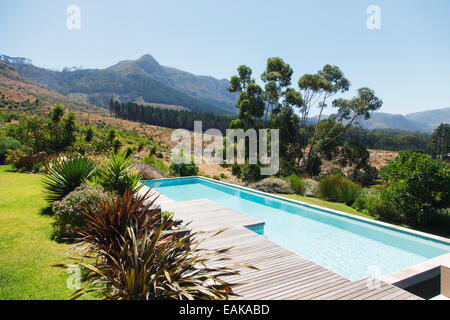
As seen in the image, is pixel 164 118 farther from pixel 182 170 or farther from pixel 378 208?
pixel 378 208

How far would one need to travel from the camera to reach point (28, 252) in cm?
325

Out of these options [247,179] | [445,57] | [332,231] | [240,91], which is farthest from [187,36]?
[332,231]

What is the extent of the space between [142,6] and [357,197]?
33.7 ft

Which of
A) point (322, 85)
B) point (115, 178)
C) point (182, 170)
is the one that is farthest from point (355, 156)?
point (115, 178)

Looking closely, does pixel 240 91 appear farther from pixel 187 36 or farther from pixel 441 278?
pixel 441 278

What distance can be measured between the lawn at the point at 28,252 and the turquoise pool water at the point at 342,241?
1963 millimetres

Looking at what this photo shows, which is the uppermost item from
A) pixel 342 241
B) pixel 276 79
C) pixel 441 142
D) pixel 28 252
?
pixel 276 79

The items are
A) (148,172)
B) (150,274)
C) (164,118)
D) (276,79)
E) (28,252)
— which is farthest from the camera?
(164,118)

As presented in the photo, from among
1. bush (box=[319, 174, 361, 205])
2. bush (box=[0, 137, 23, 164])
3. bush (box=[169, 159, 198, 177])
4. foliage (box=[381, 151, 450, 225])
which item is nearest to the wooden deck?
foliage (box=[381, 151, 450, 225])

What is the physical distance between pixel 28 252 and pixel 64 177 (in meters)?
2.28

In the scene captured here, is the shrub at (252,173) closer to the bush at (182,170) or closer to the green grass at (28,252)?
the bush at (182,170)

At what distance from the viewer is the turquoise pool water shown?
14.5 feet

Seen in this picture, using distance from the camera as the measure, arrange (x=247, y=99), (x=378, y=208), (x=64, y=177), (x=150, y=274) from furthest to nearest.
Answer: (x=247, y=99), (x=378, y=208), (x=64, y=177), (x=150, y=274)

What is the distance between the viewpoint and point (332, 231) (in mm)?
5922
